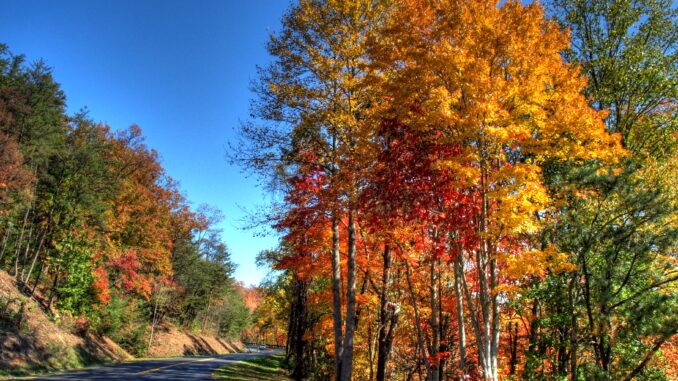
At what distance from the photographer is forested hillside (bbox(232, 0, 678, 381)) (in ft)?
25.9

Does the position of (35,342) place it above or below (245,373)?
above

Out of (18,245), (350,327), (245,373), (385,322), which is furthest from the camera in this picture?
(18,245)

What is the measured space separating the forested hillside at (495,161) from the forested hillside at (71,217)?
1650 cm

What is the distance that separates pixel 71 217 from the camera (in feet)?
76.7

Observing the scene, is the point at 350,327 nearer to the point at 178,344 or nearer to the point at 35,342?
the point at 35,342

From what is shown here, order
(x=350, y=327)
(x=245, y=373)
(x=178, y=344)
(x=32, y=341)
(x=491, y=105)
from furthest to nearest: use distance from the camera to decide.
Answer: (x=178, y=344)
(x=245, y=373)
(x=32, y=341)
(x=350, y=327)
(x=491, y=105)

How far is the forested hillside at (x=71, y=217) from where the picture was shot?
70.8 feet

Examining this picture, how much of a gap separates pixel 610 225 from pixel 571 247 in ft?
3.44

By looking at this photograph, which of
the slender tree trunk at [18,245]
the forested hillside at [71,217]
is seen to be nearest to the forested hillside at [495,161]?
the forested hillside at [71,217]

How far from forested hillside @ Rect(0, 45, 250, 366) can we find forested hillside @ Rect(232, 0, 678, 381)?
16503 mm

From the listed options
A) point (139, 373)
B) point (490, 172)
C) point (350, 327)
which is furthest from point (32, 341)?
point (490, 172)

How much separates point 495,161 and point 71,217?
24.9 m

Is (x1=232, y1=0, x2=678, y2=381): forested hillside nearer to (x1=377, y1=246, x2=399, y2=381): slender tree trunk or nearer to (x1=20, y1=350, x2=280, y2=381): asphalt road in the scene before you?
(x1=377, y1=246, x2=399, y2=381): slender tree trunk

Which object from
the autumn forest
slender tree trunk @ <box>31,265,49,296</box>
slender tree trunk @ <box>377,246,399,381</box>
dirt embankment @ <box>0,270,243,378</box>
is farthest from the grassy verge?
slender tree trunk @ <box>31,265,49,296</box>
